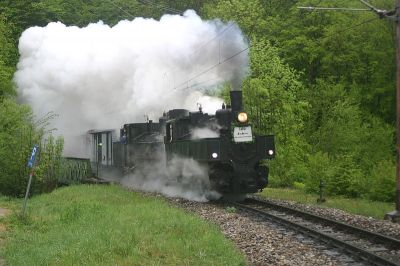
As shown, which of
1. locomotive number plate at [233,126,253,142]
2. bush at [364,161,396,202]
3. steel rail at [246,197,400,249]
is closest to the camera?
steel rail at [246,197,400,249]

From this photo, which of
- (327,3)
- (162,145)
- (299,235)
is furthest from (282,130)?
(299,235)

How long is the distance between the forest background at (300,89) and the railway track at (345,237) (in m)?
5.83

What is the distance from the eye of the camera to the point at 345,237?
33.1ft

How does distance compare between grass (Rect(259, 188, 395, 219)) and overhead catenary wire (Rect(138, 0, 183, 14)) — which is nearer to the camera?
grass (Rect(259, 188, 395, 219))

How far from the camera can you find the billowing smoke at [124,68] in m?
23.9

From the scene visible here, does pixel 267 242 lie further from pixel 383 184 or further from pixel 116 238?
pixel 383 184

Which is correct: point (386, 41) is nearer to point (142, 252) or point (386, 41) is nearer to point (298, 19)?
point (298, 19)

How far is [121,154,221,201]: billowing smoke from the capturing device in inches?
655

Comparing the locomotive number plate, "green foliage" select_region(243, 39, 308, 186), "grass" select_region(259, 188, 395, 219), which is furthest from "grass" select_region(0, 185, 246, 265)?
"green foliage" select_region(243, 39, 308, 186)

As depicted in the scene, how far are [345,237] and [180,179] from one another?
809 centimetres

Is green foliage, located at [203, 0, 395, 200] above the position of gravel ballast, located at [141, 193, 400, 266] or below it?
above

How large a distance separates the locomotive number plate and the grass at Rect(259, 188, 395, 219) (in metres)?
2.65

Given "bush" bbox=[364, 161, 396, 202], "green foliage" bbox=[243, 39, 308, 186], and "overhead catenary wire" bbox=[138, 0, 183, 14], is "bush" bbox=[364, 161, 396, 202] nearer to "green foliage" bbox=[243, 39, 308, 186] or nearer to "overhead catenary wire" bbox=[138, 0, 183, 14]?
"green foliage" bbox=[243, 39, 308, 186]

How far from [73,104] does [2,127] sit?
894 centimetres
